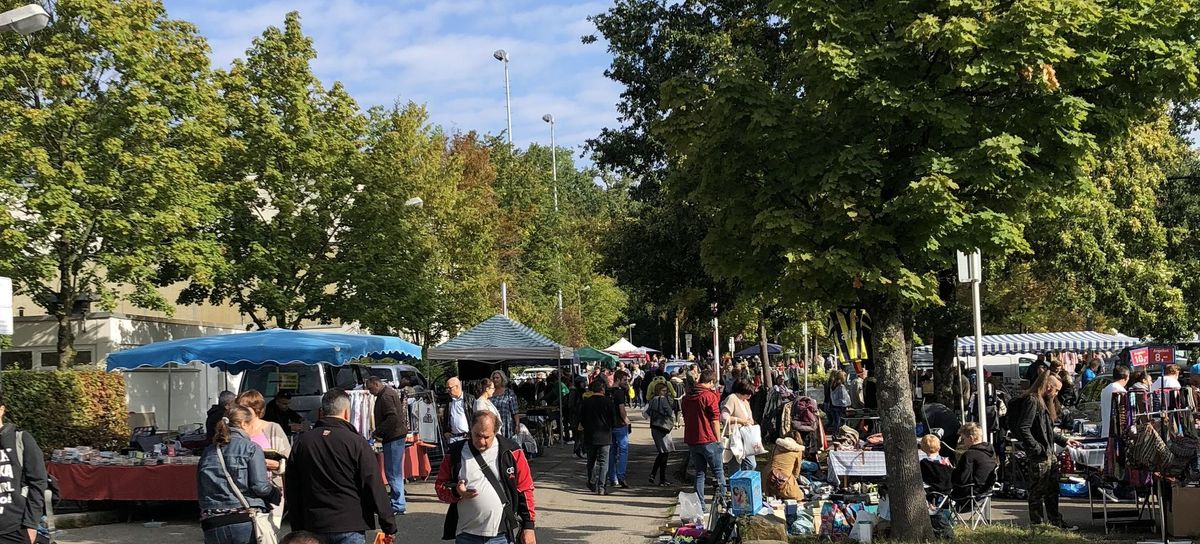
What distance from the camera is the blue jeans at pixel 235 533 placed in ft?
24.9

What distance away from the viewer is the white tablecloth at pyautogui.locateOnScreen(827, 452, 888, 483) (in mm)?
14062

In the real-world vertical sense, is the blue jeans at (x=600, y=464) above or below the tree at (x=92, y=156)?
below

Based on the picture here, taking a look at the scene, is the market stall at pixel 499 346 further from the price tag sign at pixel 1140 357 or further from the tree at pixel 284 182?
the price tag sign at pixel 1140 357

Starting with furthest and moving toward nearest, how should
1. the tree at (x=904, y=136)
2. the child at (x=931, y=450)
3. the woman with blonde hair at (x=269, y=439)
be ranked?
the child at (x=931, y=450), the tree at (x=904, y=136), the woman with blonde hair at (x=269, y=439)

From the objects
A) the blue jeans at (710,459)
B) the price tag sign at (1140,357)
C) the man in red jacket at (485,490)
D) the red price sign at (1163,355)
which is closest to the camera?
the man in red jacket at (485,490)

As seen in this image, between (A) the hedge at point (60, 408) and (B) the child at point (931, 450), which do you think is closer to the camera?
(B) the child at point (931, 450)

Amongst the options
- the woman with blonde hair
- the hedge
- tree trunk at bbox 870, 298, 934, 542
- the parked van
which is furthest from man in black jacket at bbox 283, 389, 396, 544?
the hedge

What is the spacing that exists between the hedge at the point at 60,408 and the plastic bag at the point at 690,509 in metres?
11.1

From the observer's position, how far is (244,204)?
29625 millimetres

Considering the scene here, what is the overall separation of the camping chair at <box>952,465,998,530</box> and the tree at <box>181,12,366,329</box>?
20.1 metres

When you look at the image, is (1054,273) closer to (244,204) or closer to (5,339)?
(244,204)

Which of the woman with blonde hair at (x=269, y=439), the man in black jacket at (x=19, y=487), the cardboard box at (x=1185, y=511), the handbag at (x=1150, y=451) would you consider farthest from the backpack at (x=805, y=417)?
the man in black jacket at (x=19, y=487)

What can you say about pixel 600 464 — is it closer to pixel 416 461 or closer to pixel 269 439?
pixel 416 461

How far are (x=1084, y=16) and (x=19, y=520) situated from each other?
347 inches
